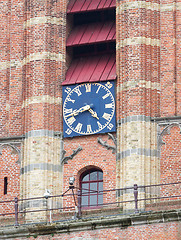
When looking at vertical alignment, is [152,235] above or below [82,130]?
below

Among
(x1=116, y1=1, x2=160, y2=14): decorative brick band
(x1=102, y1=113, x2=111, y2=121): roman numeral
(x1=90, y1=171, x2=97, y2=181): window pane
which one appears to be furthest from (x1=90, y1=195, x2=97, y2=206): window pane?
(x1=116, y1=1, x2=160, y2=14): decorative brick band

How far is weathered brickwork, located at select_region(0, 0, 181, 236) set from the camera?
53625 millimetres

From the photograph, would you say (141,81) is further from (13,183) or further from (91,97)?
(13,183)

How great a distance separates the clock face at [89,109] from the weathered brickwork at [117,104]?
0.67 feet

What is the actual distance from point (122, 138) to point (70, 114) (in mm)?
1957

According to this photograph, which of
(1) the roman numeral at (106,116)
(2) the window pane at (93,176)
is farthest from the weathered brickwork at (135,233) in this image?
(1) the roman numeral at (106,116)

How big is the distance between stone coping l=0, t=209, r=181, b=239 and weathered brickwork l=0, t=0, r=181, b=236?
1741 mm

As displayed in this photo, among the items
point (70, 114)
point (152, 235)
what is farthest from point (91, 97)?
point (152, 235)

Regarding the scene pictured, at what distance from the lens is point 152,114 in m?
54.0

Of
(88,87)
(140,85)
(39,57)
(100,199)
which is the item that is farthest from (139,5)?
(100,199)

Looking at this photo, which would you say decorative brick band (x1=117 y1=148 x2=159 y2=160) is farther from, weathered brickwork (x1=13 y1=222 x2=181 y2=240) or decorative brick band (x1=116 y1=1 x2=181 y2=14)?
decorative brick band (x1=116 y1=1 x2=181 y2=14)

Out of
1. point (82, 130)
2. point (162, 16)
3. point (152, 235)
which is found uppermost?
point (162, 16)

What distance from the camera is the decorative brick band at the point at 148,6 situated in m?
54.9

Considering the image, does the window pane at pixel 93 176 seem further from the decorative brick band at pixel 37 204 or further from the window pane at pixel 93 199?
the decorative brick band at pixel 37 204
